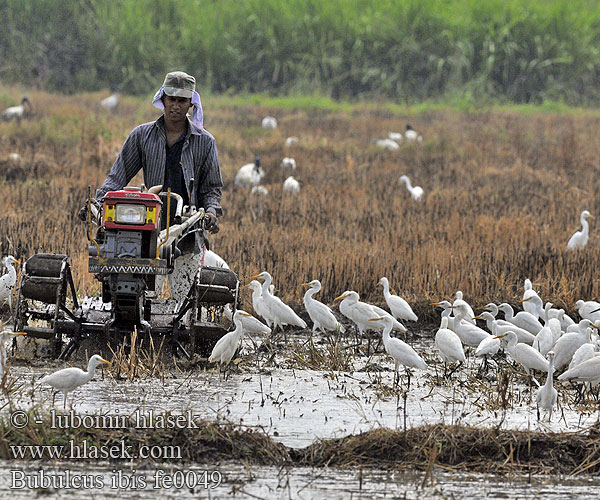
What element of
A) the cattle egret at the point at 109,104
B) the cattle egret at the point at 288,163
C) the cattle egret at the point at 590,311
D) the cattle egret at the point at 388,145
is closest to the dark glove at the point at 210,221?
the cattle egret at the point at 590,311

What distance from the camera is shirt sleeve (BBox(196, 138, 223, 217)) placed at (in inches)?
273

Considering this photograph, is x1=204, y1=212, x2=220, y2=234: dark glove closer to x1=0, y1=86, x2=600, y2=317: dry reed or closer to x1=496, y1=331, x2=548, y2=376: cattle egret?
x1=496, y1=331, x2=548, y2=376: cattle egret

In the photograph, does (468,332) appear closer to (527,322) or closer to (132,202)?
(527,322)

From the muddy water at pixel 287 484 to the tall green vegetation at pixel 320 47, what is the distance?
100 ft

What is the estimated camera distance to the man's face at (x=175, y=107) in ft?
22.1

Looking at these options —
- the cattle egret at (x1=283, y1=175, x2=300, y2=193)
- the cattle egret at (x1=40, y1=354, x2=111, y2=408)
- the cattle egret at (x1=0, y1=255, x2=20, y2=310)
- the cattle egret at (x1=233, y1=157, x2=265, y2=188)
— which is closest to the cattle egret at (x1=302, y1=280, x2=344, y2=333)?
the cattle egret at (x1=0, y1=255, x2=20, y2=310)

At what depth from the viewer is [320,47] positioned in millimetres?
35562

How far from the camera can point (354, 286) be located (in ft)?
32.4

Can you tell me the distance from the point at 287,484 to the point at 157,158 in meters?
2.93

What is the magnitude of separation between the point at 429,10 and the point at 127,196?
1236 inches

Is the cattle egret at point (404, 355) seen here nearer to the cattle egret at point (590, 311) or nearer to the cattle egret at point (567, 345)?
the cattle egret at point (567, 345)

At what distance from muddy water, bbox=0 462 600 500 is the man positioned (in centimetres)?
230

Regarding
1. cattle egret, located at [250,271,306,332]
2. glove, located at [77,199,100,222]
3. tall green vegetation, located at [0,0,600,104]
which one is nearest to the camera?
glove, located at [77,199,100,222]

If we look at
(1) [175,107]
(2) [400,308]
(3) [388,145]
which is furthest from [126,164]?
(3) [388,145]
